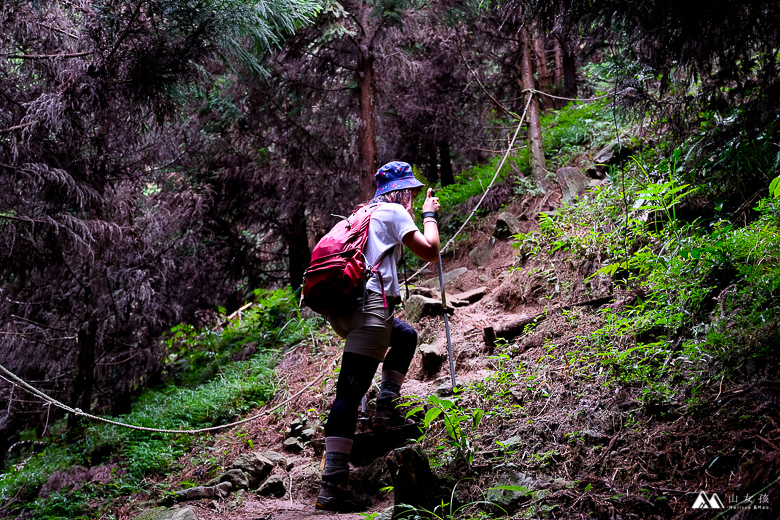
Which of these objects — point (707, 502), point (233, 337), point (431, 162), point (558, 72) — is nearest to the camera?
point (707, 502)

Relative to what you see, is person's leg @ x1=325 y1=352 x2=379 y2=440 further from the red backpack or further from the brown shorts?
the red backpack

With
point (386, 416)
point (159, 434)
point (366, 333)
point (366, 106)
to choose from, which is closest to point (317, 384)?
point (159, 434)

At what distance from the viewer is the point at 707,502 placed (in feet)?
7.88

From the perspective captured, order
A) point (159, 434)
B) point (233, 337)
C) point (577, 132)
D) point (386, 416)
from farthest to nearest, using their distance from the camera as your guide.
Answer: point (233, 337) → point (577, 132) → point (159, 434) → point (386, 416)

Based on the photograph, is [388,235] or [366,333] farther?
[388,235]

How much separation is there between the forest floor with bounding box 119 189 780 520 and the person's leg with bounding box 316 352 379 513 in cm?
18

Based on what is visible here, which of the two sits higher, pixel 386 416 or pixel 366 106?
pixel 366 106

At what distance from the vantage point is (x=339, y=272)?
11.7ft

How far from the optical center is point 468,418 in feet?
13.3

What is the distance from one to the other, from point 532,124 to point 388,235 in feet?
22.4

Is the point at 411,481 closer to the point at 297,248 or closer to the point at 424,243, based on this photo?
the point at 424,243

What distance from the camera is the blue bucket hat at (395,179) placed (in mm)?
4027

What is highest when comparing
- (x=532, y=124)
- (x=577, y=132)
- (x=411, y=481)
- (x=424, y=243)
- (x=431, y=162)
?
(x=431, y=162)

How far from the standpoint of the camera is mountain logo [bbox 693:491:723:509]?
7.72ft
